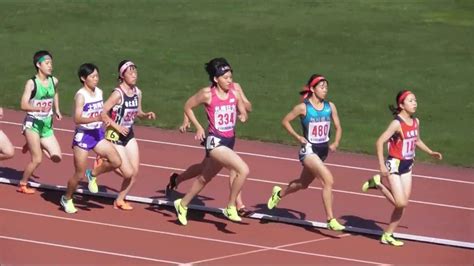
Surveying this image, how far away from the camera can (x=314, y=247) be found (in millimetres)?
13344

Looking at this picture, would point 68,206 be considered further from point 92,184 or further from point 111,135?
point 111,135

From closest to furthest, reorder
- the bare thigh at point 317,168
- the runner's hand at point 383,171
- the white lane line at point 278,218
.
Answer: the runner's hand at point 383,171
the bare thigh at point 317,168
the white lane line at point 278,218

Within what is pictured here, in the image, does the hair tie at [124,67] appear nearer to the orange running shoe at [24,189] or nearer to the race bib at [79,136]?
the race bib at [79,136]

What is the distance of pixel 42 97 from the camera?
14930 millimetres

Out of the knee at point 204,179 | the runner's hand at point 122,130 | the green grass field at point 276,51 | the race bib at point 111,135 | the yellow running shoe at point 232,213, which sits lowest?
the yellow running shoe at point 232,213

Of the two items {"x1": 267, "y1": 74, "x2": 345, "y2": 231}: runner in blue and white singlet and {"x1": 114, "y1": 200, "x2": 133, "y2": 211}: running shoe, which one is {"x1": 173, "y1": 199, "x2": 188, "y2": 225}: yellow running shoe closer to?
{"x1": 114, "y1": 200, "x2": 133, "y2": 211}: running shoe

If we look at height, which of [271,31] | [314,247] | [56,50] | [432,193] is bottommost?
[314,247]

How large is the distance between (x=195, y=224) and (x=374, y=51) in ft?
47.1

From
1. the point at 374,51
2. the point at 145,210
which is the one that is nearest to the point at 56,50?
the point at 374,51

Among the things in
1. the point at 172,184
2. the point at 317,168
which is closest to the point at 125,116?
the point at 172,184

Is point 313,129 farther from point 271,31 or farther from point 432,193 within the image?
point 271,31

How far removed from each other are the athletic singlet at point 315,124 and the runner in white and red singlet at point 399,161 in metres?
0.80

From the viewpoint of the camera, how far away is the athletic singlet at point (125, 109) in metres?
14.4

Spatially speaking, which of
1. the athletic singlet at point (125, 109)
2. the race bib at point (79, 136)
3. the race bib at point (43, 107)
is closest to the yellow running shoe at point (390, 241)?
the athletic singlet at point (125, 109)
